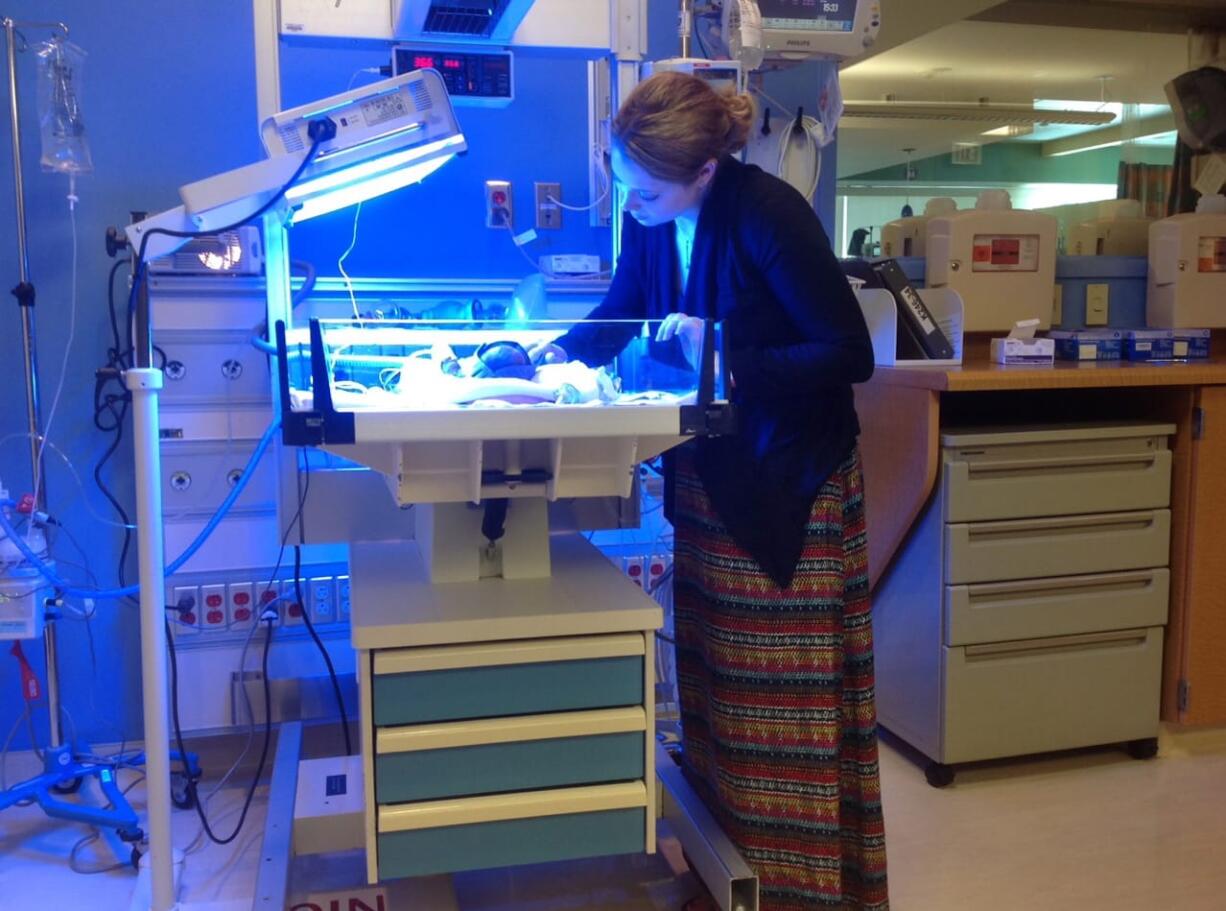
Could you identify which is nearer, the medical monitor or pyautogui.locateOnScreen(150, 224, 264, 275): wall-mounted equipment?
the medical monitor

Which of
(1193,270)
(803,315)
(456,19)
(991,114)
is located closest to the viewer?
(803,315)

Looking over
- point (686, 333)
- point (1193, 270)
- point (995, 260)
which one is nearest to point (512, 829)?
point (686, 333)

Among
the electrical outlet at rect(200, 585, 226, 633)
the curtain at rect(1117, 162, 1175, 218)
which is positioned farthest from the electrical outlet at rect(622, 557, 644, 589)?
the curtain at rect(1117, 162, 1175, 218)

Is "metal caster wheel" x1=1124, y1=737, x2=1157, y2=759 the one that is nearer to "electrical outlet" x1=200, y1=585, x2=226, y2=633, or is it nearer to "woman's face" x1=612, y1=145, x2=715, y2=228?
"woman's face" x1=612, y1=145, x2=715, y2=228

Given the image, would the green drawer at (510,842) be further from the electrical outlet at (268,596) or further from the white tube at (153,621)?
the electrical outlet at (268,596)

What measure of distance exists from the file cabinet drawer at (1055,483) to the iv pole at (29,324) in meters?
1.89

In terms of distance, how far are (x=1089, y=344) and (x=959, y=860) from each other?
4.39ft

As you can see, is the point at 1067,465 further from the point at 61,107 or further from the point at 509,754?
the point at 61,107

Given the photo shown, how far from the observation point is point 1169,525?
2.44m

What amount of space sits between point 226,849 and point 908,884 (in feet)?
4.39

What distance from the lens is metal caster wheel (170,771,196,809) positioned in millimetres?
2293

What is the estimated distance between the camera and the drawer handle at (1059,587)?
232 centimetres

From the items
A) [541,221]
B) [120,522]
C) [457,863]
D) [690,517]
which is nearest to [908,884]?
[690,517]

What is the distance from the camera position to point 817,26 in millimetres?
2223
